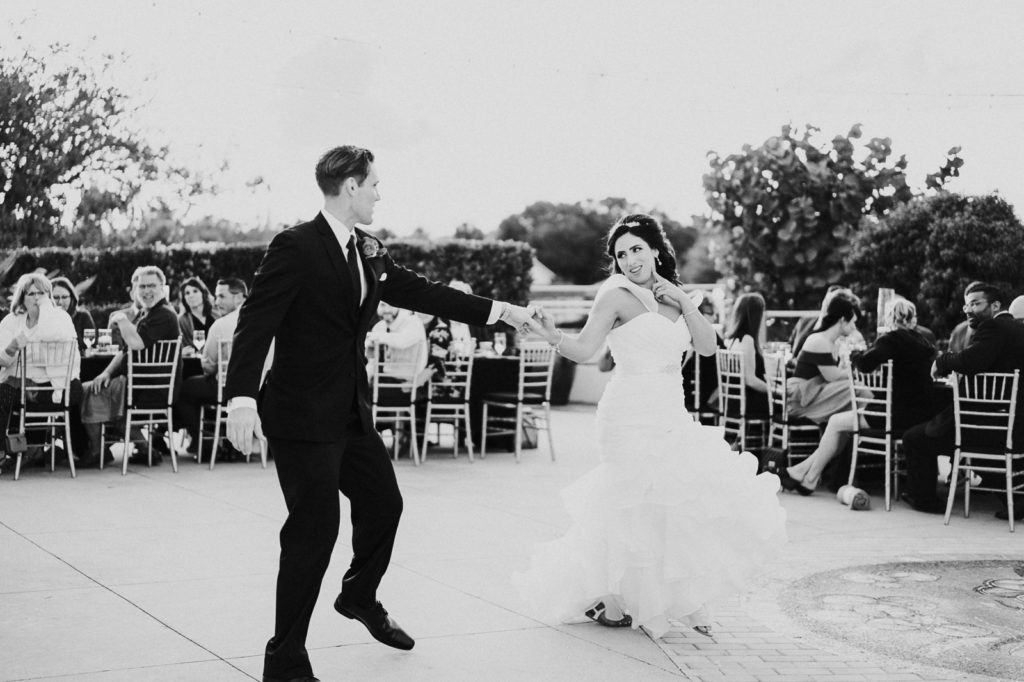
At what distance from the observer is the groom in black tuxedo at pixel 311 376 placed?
384cm

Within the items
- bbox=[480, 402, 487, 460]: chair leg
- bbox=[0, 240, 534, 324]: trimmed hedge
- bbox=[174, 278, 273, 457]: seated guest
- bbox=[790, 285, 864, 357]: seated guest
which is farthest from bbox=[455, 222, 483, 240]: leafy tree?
bbox=[174, 278, 273, 457]: seated guest

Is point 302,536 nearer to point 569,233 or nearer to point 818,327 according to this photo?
point 818,327

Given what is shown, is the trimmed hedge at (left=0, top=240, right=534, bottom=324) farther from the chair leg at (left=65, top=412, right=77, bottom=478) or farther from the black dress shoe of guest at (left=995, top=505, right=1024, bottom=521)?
the black dress shoe of guest at (left=995, top=505, right=1024, bottom=521)

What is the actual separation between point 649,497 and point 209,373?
6358mm

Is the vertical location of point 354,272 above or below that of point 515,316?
above

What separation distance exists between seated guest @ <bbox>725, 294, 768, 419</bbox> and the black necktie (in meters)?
6.01

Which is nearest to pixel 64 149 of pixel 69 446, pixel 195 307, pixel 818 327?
pixel 195 307

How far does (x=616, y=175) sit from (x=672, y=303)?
857 inches

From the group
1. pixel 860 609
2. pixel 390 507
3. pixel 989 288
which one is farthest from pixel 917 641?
pixel 989 288

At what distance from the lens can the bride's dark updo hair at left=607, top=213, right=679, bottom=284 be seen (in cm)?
518

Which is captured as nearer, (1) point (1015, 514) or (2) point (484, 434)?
(1) point (1015, 514)

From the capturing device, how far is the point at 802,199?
54.6 ft

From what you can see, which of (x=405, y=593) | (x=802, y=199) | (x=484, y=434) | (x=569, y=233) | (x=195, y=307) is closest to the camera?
(x=405, y=593)

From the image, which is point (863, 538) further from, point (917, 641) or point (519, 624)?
point (519, 624)
